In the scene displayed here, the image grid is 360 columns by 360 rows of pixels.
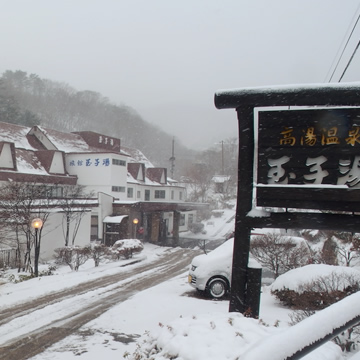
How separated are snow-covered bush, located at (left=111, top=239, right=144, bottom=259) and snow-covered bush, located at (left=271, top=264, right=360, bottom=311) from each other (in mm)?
11667

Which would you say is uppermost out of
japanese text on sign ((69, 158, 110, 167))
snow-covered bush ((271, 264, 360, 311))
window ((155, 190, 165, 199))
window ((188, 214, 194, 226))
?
japanese text on sign ((69, 158, 110, 167))

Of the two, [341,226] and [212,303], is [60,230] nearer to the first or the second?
[212,303]

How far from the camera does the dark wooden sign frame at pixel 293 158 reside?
460 cm

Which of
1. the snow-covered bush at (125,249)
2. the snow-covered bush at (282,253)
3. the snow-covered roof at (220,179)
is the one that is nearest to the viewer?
the snow-covered bush at (282,253)

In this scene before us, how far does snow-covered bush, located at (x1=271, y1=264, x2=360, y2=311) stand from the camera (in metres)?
6.93

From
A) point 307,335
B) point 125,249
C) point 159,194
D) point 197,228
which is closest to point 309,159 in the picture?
point 307,335

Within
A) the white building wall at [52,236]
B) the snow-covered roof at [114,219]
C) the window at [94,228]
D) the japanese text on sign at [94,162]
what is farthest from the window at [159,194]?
the white building wall at [52,236]

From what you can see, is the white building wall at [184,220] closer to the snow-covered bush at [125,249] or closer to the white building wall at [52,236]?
the white building wall at [52,236]

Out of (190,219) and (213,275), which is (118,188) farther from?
(213,275)

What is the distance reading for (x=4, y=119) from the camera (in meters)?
45.3

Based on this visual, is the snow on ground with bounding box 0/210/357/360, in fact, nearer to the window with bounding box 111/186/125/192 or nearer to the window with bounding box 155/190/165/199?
the window with bounding box 111/186/125/192

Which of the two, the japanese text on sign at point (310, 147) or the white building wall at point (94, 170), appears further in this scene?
the white building wall at point (94, 170)

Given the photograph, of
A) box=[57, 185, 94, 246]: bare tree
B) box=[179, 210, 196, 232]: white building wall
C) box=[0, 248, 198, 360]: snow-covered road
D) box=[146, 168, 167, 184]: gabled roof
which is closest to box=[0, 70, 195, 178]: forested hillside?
box=[146, 168, 167, 184]: gabled roof

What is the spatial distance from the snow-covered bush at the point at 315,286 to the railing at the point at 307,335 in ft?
17.2
